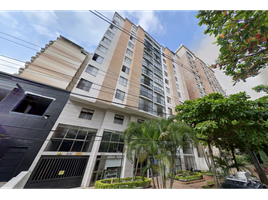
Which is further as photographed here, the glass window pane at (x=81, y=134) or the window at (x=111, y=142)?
the window at (x=111, y=142)

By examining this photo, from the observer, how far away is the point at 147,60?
19.3 m

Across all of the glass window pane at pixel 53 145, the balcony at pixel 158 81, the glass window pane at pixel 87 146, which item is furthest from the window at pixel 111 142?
the balcony at pixel 158 81

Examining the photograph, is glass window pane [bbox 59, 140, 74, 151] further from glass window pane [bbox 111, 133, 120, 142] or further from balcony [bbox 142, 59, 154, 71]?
balcony [bbox 142, 59, 154, 71]

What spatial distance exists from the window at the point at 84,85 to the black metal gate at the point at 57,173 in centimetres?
670

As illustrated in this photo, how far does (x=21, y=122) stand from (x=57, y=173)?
503 centimetres

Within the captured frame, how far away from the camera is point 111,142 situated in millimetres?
10820

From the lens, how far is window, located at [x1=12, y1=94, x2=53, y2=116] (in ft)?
28.1

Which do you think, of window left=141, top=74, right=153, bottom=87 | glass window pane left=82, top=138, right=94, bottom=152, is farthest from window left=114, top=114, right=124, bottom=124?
window left=141, top=74, right=153, bottom=87

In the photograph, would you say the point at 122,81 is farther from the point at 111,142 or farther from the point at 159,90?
the point at 111,142

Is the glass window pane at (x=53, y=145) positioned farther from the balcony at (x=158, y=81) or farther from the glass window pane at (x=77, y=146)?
the balcony at (x=158, y=81)

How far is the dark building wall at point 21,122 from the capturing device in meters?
7.04

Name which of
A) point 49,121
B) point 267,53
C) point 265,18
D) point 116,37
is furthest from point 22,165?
point 116,37

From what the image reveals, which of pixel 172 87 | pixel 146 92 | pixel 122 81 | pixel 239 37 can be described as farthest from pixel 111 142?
pixel 172 87

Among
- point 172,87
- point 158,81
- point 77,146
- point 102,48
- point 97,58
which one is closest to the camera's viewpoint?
point 77,146
